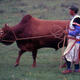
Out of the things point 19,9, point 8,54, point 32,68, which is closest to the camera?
point 32,68

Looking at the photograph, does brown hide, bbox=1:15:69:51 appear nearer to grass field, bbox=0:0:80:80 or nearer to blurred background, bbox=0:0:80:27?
grass field, bbox=0:0:80:80

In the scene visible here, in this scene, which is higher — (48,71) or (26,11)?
(48,71)

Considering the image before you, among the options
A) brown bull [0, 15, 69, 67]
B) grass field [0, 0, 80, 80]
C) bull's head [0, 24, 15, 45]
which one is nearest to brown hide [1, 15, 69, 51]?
brown bull [0, 15, 69, 67]

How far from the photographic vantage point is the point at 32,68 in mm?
9875

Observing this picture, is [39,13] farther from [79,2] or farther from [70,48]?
[70,48]

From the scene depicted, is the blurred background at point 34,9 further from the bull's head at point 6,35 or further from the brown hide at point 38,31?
the brown hide at point 38,31

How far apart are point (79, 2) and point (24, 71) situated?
604 inches

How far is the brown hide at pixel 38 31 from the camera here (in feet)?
33.0

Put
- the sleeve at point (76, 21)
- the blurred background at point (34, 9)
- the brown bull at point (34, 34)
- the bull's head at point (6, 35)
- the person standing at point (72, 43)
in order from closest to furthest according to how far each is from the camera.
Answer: the sleeve at point (76, 21) < the person standing at point (72, 43) < the brown bull at point (34, 34) < the bull's head at point (6, 35) < the blurred background at point (34, 9)

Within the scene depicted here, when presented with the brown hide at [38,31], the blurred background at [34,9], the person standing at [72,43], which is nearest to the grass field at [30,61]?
the blurred background at [34,9]

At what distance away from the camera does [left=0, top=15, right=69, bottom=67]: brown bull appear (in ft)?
33.0

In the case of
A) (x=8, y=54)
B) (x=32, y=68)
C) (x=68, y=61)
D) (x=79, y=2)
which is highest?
(x=68, y=61)

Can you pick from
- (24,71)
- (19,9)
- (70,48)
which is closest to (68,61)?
(70,48)

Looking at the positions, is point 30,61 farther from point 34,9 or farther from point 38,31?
point 34,9
